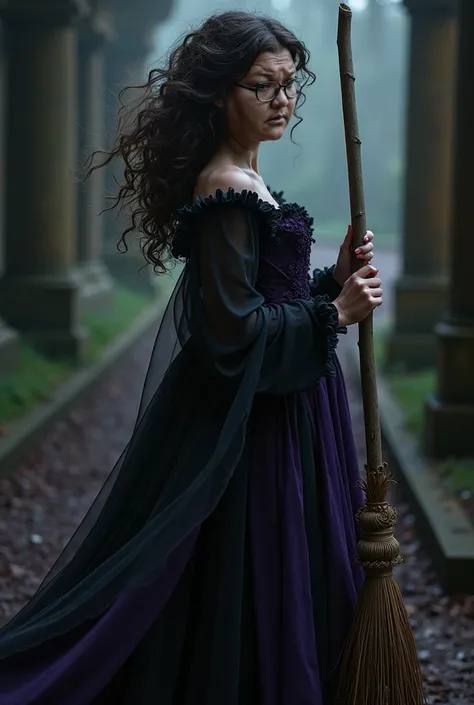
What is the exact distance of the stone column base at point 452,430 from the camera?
22.2ft

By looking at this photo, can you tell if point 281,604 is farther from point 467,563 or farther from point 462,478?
point 462,478

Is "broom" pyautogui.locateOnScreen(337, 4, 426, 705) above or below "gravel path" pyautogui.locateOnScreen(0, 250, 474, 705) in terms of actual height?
above

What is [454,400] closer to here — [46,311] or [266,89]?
[266,89]

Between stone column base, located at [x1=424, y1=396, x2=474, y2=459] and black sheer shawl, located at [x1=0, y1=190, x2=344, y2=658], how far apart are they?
12.8 ft

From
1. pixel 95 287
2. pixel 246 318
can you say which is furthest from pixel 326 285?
pixel 95 287

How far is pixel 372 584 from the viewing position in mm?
2877

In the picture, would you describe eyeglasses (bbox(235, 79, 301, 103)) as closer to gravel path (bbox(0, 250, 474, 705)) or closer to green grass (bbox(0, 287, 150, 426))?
gravel path (bbox(0, 250, 474, 705))

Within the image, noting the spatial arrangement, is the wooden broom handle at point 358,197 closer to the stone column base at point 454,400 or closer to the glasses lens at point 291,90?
the glasses lens at point 291,90

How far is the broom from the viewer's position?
9.29 feet

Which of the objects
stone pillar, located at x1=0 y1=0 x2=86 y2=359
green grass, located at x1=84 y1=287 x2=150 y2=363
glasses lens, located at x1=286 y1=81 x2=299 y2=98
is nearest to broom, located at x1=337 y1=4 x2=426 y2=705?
glasses lens, located at x1=286 y1=81 x2=299 y2=98

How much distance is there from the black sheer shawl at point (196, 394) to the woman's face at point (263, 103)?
22cm

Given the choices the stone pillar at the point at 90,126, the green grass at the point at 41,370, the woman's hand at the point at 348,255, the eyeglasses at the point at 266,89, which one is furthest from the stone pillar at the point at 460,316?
the stone pillar at the point at 90,126

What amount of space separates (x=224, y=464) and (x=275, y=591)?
36 cm

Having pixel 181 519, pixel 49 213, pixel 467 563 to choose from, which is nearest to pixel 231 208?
pixel 181 519
